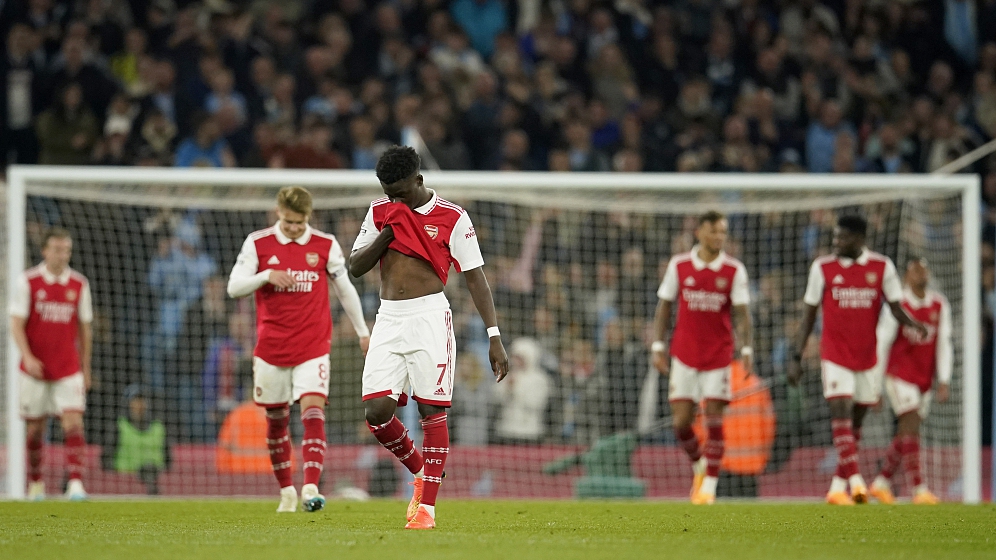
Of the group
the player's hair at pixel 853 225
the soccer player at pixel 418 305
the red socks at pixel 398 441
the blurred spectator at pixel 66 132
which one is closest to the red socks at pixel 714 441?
the player's hair at pixel 853 225

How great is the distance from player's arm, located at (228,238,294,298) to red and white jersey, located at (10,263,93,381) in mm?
3106

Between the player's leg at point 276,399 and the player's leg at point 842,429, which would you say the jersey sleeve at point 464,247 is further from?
the player's leg at point 842,429

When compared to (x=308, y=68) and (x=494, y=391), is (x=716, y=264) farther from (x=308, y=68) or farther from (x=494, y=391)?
(x=308, y=68)

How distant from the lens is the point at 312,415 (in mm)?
9148

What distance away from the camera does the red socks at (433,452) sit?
7277mm

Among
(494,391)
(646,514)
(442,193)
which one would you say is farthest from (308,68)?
(646,514)

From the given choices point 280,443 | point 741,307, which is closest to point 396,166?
point 280,443

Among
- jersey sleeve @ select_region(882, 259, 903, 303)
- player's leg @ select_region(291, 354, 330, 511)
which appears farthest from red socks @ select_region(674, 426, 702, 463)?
player's leg @ select_region(291, 354, 330, 511)

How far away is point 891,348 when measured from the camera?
494 inches

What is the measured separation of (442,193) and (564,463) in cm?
289

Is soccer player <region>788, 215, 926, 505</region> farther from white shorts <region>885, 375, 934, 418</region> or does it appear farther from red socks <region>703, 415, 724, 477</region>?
white shorts <region>885, 375, 934, 418</region>

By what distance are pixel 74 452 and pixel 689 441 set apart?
5.15m

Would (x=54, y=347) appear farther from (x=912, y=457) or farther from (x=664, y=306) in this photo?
(x=912, y=457)

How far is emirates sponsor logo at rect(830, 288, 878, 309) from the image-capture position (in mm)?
10961
